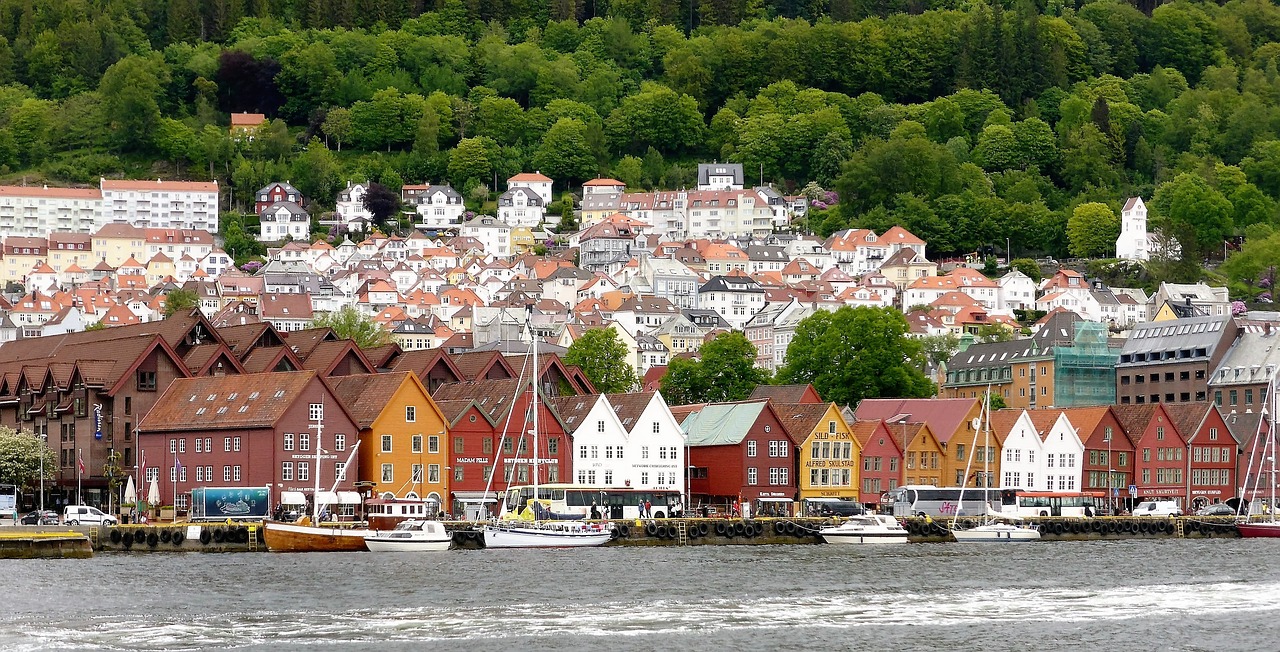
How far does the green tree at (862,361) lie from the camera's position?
11238 centimetres

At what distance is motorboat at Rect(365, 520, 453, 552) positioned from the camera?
2985 inches

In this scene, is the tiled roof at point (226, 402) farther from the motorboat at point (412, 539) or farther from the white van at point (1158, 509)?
the white van at point (1158, 509)

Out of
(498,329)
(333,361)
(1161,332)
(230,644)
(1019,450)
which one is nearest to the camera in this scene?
(230,644)

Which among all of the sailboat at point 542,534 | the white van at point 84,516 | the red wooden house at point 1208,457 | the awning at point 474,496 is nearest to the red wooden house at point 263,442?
the white van at point 84,516

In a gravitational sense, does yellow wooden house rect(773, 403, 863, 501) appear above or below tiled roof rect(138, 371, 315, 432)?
below

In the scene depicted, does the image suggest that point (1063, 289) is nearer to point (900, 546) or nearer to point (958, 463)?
point (958, 463)

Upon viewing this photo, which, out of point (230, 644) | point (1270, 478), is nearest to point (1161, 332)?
point (1270, 478)

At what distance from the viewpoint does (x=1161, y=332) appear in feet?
432

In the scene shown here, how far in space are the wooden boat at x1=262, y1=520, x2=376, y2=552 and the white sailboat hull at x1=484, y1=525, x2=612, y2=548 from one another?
177 inches

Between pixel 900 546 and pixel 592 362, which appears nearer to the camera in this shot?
pixel 900 546

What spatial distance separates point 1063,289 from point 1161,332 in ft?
176

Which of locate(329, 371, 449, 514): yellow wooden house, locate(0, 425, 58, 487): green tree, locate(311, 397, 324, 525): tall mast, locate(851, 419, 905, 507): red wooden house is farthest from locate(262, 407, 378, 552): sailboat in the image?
locate(851, 419, 905, 507): red wooden house

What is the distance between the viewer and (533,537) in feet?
256

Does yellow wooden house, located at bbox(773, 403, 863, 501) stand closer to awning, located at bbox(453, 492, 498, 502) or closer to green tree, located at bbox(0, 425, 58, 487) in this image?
awning, located at bbox(453, 492, 498, 502)
